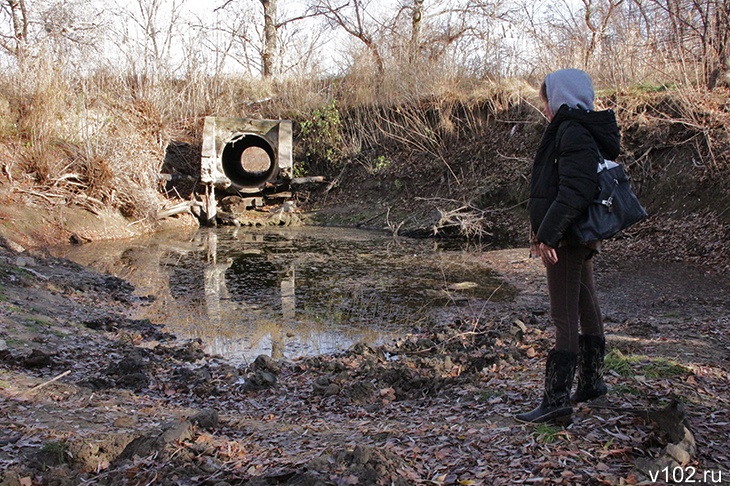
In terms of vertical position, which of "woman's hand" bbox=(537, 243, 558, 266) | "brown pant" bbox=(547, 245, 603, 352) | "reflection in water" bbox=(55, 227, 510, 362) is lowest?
"reflection in water" bbox=(55, 227, 510, 362)

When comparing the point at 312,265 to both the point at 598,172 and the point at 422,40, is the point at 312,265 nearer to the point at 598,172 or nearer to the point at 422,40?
the point at 598,172

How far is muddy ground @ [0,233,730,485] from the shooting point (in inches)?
111

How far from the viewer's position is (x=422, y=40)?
849 inches

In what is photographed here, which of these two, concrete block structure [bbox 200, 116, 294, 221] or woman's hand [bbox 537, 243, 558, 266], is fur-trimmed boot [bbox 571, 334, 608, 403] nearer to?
woman's hand [bbox 537, 243, 558, 266]

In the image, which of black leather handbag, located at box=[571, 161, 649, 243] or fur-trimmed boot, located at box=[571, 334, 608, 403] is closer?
black leather handbag, located at box=[571, 161, 649, 243]

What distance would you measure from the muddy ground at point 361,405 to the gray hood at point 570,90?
5.44 feet

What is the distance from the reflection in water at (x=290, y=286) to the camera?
267 inches

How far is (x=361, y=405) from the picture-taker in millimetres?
4352

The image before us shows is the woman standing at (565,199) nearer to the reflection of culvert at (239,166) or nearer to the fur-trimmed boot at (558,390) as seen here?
the fur-trimmed boot at (558,390)

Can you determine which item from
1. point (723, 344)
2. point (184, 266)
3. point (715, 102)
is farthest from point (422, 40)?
point (723, 344)

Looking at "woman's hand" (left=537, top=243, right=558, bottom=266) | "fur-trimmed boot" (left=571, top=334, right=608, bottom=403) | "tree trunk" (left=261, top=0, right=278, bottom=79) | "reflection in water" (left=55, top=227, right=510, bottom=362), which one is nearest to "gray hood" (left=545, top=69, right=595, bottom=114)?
"woman's hand" (left=537, top=243, right=558, bottom=266)

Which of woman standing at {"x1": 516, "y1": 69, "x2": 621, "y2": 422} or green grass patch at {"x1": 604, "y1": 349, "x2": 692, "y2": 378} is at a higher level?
woman standing at {"x1": 516, "y1": 69, "x2": 621, "y2": 422}

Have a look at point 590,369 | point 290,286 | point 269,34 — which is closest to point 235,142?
point 269,34

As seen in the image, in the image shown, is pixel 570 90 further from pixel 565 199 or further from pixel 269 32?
pixel 269 32
